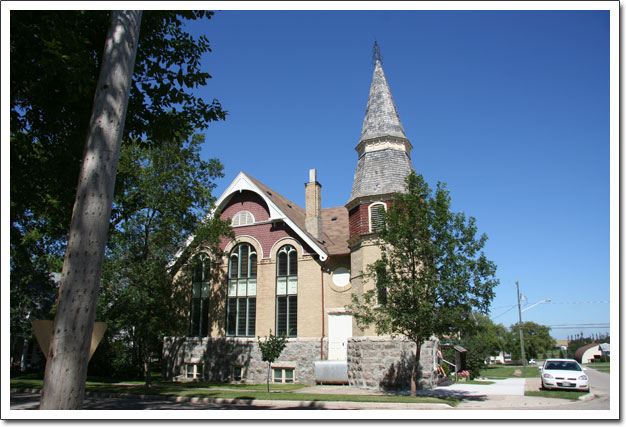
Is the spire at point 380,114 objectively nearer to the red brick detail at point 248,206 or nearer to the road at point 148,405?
the red brick detail at point 248,206

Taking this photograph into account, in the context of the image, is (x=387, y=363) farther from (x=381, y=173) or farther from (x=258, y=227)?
(x=258, y=227)

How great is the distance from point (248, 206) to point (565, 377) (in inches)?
726

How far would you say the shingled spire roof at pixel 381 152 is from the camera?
72.6 ft

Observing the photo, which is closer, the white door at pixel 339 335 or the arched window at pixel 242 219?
the white door at pixel 339 335

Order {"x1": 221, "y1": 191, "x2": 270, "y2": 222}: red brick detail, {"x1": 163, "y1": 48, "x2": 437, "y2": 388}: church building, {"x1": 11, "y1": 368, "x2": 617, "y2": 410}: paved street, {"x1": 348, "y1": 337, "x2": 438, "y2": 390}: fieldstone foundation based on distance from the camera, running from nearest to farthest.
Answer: {"x1": 11, "y1": 368, "x2": 617, "y2": 410}: paved street, {"x1": 348, "y1": 337, "x2": 438, "y2": 390}: fieldstone foundation, {"x1": 163, "y1": 48, "x2": 437, "y2": 388}: church building, {"x1": 221, "y1": 191, "x2": 270, "y2": 222}: red brick detail

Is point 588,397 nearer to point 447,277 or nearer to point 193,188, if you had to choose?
point 447,277

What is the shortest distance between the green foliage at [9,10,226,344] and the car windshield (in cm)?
1772

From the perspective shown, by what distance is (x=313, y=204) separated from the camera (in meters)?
26.3

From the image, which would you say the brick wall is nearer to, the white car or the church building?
the church building

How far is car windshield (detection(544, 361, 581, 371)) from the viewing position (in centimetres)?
1890

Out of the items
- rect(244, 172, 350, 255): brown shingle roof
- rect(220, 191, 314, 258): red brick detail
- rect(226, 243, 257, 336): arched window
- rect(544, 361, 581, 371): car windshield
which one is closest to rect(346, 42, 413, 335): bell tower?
rect(244, 172, 350, 255): brown shingle roof

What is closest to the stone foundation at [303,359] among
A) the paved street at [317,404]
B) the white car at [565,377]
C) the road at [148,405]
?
the paved street at [317,404]

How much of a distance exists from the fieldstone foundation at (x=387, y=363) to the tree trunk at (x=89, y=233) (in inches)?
622
